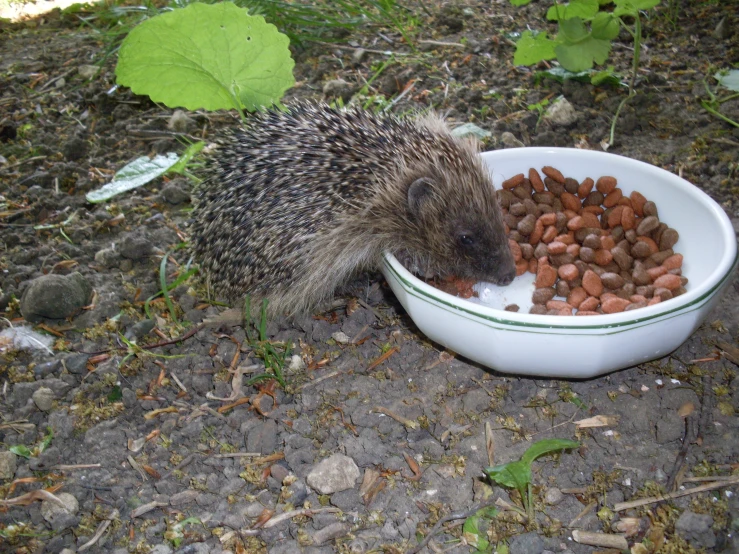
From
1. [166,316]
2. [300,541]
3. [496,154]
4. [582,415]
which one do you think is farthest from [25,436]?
[496,154]

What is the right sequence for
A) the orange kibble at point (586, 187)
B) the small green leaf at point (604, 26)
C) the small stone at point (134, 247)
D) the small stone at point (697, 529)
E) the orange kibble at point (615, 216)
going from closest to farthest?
1. the small stone at point (697, 529)
2. the orange kibble at point (615, 216)
3. the orange kibble at point (586, 187)
4. the small stone at point (134, 247)
5. the small green leaf at point (604, 26)

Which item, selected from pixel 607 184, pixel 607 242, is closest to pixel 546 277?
pixel 607 242

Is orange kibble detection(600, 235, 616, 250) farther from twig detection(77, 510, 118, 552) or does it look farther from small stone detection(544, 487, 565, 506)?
twig detection(77, 510, 118, 552)

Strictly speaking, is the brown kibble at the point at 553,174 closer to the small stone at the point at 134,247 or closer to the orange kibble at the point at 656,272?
the orange kibble at the point at 656,272

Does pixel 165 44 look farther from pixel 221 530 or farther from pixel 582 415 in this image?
pixel 582 415

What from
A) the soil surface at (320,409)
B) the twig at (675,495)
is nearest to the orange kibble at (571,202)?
the soil surface at (320,409)
